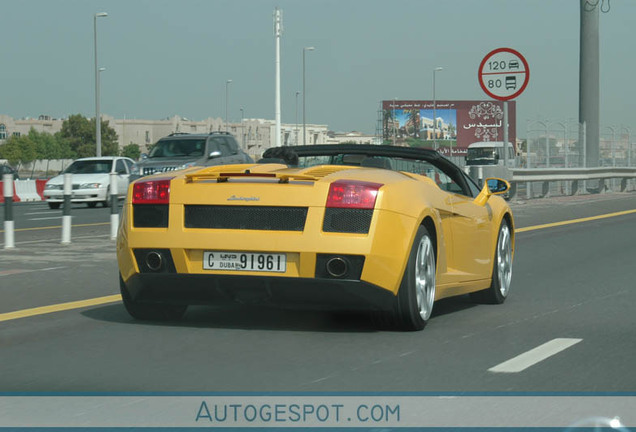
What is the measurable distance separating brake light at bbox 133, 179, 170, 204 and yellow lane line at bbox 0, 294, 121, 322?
1.41 metres

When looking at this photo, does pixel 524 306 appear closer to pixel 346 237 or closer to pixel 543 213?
pixel 346 237

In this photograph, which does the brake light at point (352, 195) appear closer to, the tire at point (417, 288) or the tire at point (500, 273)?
the tire at point (417, 288)

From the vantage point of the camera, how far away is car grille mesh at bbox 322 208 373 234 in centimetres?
696

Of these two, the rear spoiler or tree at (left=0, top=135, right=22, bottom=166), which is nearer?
the rear spoiler

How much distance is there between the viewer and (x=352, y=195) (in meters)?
7.00

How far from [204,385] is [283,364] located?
709mm

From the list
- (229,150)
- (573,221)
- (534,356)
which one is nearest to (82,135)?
(229,150)

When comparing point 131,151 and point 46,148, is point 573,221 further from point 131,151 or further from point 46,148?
point 131,151

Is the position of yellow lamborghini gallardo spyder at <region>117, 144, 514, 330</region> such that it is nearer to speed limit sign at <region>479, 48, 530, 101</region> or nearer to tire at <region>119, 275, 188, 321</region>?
tire at <region>119, 275, 188, 321</region>

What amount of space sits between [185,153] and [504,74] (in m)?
9.67

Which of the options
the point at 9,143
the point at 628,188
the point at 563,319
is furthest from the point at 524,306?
the point at 9,143

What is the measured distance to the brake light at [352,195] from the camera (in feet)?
22.9

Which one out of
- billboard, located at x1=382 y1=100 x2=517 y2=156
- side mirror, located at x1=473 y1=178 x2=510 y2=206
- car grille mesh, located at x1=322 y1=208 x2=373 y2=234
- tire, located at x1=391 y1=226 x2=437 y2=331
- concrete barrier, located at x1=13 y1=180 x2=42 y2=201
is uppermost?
billboard, located at x1=382 y1=100 x2=517 y2=156

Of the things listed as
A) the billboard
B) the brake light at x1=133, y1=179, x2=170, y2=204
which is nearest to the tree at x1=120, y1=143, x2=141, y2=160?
the billboard
